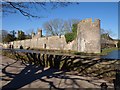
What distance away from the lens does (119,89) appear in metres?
6.47

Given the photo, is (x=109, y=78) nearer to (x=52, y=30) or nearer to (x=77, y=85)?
(x=77, y=85)

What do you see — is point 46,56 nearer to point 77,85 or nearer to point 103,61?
point 103,61

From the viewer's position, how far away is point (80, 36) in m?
33.8

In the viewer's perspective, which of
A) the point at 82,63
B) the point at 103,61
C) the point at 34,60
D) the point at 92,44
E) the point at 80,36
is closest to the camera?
the point at 103,61

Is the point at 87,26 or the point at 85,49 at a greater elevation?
the point at 87,26

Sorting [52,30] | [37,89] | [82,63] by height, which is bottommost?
[37,89]

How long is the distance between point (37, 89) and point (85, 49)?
2551 cm

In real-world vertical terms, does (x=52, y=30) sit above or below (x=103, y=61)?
above

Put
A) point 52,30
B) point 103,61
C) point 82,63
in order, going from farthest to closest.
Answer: point 52,30
point 82,63
point 103,61

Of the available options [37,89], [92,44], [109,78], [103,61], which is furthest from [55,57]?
[92,44]

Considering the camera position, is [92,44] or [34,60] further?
[92,44]

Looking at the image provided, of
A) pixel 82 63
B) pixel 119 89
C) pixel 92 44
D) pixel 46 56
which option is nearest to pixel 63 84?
pixel 119 89

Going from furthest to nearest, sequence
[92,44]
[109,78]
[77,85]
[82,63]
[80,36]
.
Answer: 1. [80,36]
2. [92,44]
3. [82,63]
4. [109,78]
5. [77,85]

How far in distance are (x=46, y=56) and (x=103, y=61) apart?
5687 millimetres
